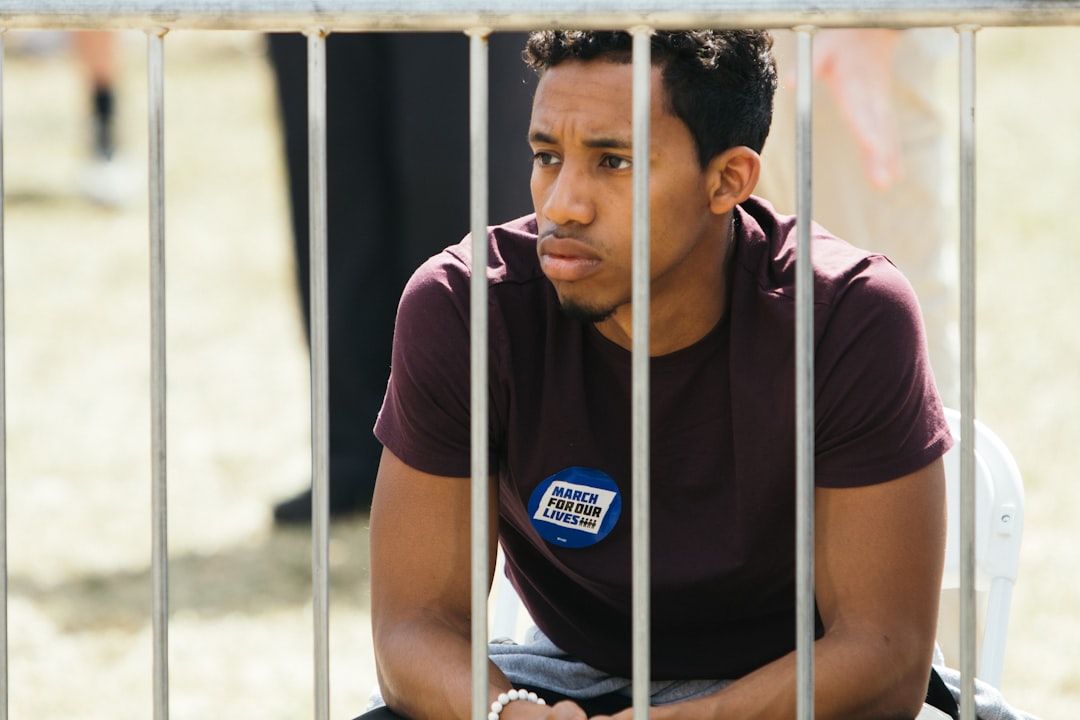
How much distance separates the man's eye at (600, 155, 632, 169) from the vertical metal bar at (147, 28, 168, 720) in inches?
25.5

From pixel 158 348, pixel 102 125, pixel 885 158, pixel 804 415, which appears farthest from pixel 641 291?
pixel 102 125

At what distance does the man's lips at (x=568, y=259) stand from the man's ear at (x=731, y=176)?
0.27m

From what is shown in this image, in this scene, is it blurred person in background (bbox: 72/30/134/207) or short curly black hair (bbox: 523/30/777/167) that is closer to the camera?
short curly black hair (bbox: 523/30/777/167)

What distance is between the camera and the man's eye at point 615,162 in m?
2.26

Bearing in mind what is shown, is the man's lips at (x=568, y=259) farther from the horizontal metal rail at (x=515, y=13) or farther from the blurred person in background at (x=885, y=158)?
the blurred person in background at (x=885, y=158)

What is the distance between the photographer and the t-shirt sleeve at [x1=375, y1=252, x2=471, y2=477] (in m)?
2.39

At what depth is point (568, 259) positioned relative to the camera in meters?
2.27

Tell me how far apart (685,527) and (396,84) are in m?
3.41


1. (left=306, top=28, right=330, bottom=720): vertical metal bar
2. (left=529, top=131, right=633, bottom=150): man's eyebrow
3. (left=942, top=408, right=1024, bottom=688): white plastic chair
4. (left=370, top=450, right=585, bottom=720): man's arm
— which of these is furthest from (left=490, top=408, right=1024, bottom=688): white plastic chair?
(left=306, top=28, right=330, bottom=720): vertical metal bar

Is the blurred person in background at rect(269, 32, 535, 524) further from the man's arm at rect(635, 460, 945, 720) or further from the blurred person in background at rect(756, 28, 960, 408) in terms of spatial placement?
the man's arm at rect(635, 460, 945, 720)

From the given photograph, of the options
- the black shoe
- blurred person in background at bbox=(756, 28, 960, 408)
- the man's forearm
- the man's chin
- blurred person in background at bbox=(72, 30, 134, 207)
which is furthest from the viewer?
blurred person in background at bbox=(72, 30, 134, 207)

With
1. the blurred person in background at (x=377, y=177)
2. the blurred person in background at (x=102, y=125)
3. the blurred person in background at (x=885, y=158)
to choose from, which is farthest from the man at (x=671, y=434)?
the blurred person in background at (x=102, y=125)

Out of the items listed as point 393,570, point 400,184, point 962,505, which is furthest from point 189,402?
point 962,505

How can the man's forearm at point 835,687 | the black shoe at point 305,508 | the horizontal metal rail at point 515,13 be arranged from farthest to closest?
the black shoe at point 305,508, the man's forearm at point 835,687, the horizontal metal rail at point 515,13
